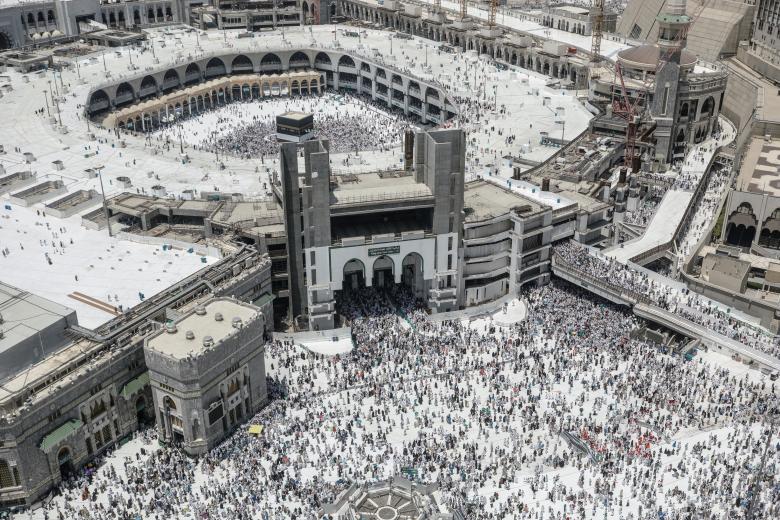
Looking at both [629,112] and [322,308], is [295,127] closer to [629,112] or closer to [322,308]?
[629,112]

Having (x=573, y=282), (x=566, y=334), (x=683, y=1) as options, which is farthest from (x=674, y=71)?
(x=566, y=334)

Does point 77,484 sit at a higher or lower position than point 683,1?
lower

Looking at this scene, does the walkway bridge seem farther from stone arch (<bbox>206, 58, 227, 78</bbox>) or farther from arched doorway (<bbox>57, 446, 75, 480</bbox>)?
stone arch (<bbox>206, 58, 227, 78</bbox>)

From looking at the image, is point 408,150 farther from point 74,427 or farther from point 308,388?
point 74,427

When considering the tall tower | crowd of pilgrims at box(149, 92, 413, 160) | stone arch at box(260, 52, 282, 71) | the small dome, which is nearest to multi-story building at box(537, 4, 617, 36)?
the small dome

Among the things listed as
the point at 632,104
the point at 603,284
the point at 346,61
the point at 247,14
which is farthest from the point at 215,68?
the point at 603,284

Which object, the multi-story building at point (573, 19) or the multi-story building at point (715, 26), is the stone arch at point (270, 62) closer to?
the multi-story building at point (573, 19)
